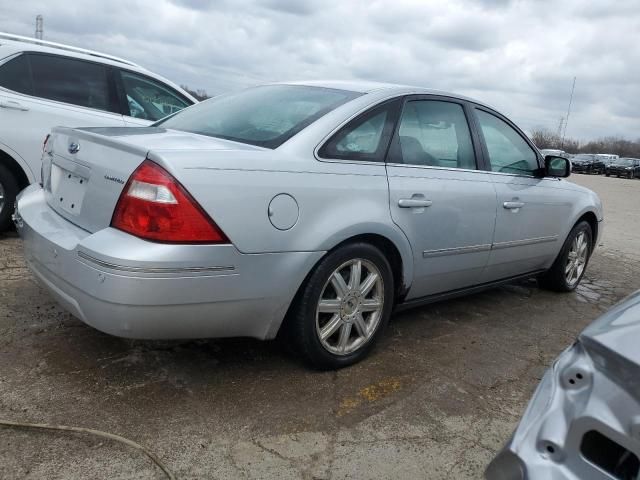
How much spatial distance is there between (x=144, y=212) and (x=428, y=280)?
1.77 metres

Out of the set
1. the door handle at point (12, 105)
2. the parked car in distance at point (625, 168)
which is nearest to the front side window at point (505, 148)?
the door handle at point (12, 105)

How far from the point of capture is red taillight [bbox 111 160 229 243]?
89.5 inches

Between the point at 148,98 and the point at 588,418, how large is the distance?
17.2 feet

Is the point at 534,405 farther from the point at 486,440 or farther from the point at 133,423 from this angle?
the point at 133,423

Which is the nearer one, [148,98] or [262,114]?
[262,114]

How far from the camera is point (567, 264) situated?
4895 mm

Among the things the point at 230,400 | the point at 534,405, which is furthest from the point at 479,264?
the point at 534,405

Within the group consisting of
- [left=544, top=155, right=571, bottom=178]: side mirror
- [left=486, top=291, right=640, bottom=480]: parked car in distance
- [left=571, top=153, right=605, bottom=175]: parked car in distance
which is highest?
[left=544, top=155, right=571, bottom=178]: side mirror

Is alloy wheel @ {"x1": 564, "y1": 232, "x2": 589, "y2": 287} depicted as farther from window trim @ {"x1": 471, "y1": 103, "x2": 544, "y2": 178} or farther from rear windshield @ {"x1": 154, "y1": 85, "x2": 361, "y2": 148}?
rear windshield @ {"x1": 154, "y1": 85, "x2": 361, "y2": 148}

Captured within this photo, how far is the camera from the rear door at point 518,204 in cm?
388

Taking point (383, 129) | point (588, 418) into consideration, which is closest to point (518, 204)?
point (383, 129)

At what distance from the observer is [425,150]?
338cm

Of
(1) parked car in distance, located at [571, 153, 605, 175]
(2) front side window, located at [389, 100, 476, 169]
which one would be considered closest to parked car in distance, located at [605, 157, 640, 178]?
(1) parked car in distance, located at [571, 153, 605, 175]

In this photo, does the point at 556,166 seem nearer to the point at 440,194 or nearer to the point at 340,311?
the point at 440,194
